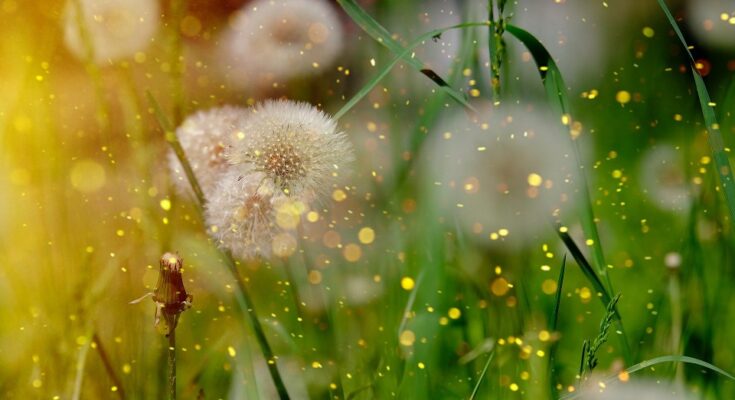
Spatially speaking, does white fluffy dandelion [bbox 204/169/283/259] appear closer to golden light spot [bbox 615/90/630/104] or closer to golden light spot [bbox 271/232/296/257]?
golden light spot [bbox 271/232/296/257]

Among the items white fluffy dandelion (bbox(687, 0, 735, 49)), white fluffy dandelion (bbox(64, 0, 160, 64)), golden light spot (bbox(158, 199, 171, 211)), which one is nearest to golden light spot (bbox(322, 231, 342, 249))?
golden light spot (bbox(158, 199, 171, 211))

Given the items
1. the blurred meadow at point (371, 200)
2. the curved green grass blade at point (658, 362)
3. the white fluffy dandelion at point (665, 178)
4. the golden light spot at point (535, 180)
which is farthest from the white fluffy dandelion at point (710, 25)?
the curved green grass blade at point (658, 362)

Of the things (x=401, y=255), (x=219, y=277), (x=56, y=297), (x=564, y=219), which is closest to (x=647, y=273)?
(x=564, y=219)

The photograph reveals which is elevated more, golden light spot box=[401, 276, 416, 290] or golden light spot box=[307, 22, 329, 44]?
golden light spot box=[307, 22, 329, 44]

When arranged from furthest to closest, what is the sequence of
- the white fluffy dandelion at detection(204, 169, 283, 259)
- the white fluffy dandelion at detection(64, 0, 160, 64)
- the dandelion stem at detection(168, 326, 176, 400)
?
the white fluffy dandelion at detection(64, 0, 160, 64), the white fluffy dandelion at detection(204, 169, 283, 259), the dandelion stem at detection(168, 326, 176, 400)

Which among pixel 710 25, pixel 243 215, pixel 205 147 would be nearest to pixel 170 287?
pixel 243 215

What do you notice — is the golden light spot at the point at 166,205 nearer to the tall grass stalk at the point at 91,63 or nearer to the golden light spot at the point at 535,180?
the tall grass stalk at the point at 91,63
